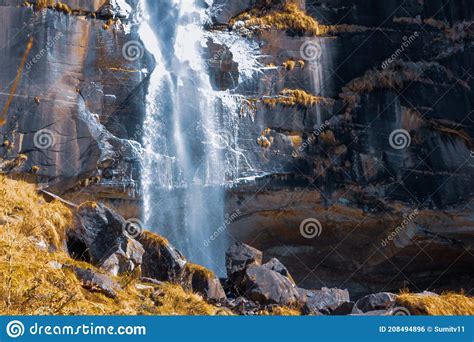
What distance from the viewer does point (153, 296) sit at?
1006 cm

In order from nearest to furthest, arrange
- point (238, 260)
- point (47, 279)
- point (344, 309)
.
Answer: point (47, 279), point (344, 309), point (238, 260)

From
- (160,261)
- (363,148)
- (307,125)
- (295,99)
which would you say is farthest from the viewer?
(295,99)

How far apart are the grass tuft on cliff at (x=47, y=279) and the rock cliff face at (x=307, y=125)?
24.3 ft

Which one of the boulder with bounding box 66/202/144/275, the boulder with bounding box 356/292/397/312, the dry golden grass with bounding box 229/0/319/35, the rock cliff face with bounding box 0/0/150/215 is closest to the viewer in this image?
the boulder with bounding box 356/292/397/312

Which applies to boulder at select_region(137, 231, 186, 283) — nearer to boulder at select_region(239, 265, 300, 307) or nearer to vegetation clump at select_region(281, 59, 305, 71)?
boulder at select_region(239, 265, 300, 307)

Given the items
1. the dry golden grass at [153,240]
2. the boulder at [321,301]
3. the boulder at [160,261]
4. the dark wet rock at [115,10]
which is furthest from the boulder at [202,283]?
the dark wet rock at [115,10]

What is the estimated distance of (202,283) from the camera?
40.9 ft

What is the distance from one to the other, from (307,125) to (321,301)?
8.86m

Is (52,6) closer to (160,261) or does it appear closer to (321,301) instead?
(160,261)

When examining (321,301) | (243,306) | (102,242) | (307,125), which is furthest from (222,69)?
(243,306)

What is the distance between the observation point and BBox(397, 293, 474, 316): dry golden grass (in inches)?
417

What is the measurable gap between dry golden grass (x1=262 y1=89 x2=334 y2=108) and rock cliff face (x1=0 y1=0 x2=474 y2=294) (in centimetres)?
4

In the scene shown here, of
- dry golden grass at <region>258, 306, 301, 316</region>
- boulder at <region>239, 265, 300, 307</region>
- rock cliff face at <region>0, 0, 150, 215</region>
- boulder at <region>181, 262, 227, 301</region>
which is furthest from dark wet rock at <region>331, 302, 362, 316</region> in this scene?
rock cliff face at <region>0, 0, 150, 215</region>

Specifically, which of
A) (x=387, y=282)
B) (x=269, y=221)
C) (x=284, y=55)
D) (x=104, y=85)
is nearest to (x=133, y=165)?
(x=104, y=85)
